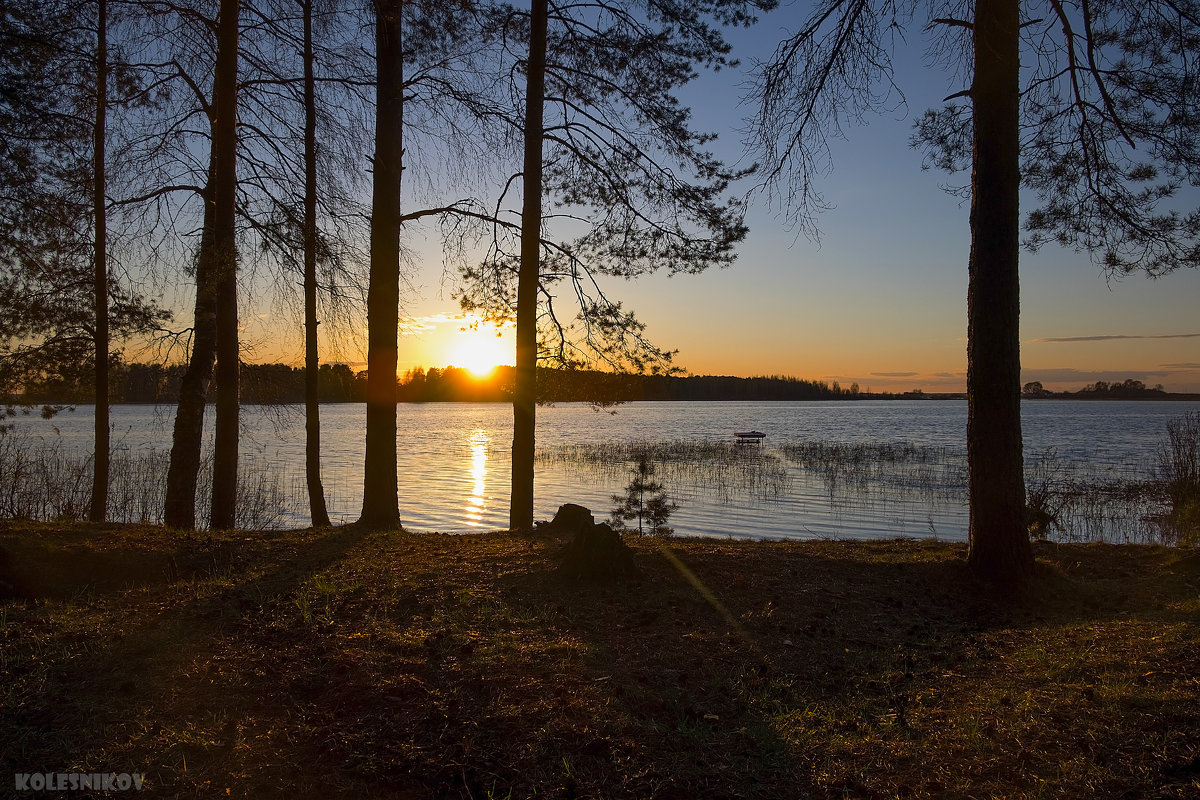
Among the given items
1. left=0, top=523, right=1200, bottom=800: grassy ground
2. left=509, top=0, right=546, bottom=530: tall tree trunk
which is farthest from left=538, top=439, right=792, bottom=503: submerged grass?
left=0, top=523, right=1200, bottom=800: grassy ground

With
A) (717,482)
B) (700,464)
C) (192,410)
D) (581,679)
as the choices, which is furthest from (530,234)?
(700,464)

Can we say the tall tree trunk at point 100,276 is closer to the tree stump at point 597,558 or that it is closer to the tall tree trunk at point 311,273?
the tall tree trunk at point 311,273

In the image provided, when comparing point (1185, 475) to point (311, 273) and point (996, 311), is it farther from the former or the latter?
point (311, 273)

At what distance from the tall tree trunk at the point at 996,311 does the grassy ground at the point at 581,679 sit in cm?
43

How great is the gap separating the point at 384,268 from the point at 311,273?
3504mm

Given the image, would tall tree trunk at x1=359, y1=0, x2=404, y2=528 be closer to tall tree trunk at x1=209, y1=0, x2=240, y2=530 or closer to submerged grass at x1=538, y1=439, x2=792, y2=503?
tall tree trunk at x1=209, y1=0, x2=240, y2=530

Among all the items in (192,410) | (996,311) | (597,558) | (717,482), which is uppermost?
(996,311)

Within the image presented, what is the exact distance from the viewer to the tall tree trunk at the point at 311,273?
1083 cm

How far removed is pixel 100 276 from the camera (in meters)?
10.9

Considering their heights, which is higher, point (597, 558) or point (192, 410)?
point (192, 410)

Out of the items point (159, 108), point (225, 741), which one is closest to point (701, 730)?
point (225, 741)

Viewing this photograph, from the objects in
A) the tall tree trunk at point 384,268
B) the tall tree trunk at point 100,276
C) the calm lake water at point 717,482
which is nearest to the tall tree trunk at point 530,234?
the tall tree trunk at point 384,268

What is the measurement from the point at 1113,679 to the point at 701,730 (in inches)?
90.8

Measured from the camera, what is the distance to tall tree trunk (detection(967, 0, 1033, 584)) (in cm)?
565
